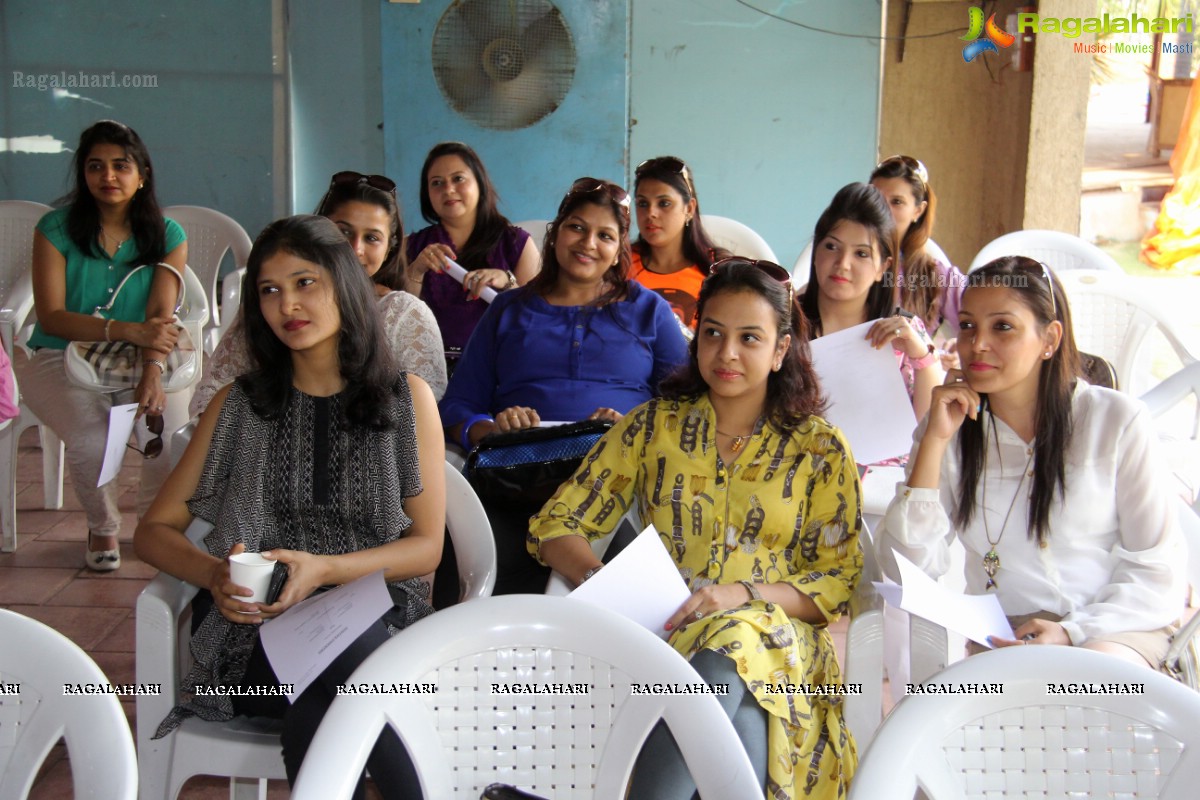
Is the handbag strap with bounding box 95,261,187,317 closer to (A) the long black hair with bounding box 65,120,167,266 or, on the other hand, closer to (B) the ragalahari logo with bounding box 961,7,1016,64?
(A) the long black hair with bounding box 65,120,167,266

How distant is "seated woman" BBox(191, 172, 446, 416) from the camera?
2791 millimetres

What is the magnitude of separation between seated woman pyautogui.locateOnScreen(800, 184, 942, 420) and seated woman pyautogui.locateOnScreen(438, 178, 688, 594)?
0.40m

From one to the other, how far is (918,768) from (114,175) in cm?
325

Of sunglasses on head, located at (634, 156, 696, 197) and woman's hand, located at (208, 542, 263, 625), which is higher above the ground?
sunglasses on head, located at (634, 156, 696, 197)

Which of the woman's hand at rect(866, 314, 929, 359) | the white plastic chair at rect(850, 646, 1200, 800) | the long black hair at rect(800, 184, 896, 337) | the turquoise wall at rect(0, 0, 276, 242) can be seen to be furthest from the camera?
the turquoise wall at rect(0, 0, 276, 242)

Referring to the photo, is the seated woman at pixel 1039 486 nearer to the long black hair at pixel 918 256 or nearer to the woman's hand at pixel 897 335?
the woman's hand at pixel 897 335

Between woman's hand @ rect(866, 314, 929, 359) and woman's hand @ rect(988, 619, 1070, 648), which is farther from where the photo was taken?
woman's hand @ rect(866, 314, 929, 359)

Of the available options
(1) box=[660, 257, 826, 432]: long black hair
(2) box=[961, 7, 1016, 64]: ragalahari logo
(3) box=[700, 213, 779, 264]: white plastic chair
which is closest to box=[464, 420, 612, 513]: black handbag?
(1) box=[660, 257, 826, 432]: long black hair

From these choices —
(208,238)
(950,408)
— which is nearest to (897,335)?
(950,408)

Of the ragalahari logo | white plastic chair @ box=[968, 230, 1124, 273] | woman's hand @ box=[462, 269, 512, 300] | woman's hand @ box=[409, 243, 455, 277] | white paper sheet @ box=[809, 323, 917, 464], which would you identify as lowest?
white paper sheet @ box=[809, 323, 917, 464]

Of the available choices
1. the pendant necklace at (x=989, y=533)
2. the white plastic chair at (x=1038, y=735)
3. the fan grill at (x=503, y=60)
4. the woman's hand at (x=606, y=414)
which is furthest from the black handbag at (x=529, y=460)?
the fan grill at (x=503, y=60)

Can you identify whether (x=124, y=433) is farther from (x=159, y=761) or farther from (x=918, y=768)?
(x=918, y=768)

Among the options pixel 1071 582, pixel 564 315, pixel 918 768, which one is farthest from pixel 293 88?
pixel 918 768

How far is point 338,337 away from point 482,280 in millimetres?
1327
